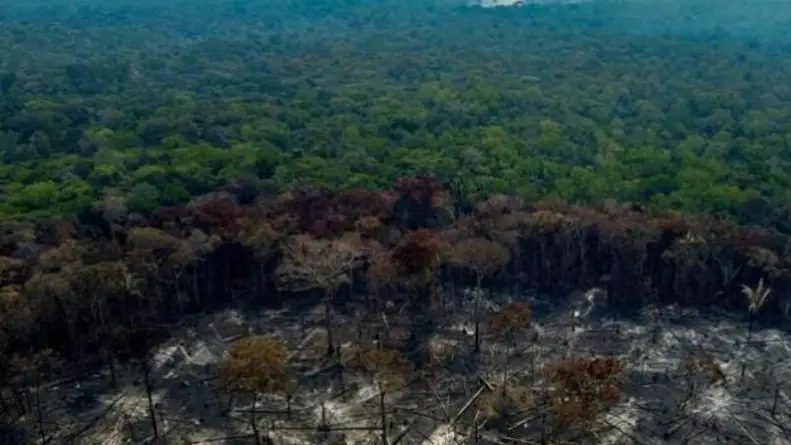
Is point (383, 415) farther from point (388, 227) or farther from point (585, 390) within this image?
point (388, 227)

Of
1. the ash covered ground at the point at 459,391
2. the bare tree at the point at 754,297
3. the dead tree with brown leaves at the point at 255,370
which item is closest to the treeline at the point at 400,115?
the bare tree at the point at 754,297

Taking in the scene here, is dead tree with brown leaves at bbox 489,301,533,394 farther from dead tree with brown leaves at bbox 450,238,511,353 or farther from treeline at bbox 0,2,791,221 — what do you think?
treeline at bbox 0,2,791,221

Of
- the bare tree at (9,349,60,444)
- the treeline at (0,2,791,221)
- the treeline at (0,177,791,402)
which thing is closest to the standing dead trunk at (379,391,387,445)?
the treeline at (0,177,791,402)

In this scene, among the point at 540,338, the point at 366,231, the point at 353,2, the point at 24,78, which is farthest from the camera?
the point at 353,2

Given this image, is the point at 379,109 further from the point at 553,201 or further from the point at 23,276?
the point at 23,276

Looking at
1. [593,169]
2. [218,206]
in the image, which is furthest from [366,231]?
[593,169]

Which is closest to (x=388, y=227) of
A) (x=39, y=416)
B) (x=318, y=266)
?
(x=318, y=266)
